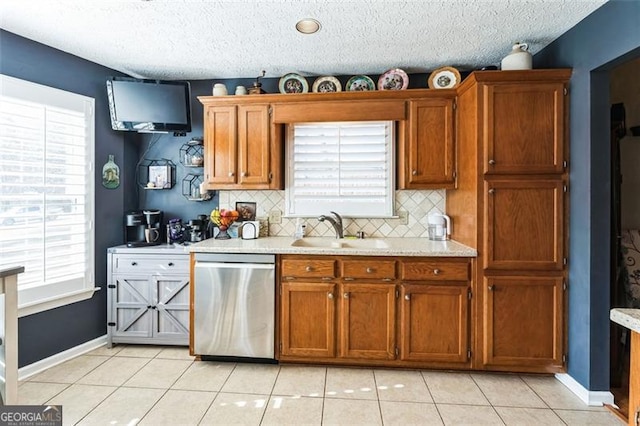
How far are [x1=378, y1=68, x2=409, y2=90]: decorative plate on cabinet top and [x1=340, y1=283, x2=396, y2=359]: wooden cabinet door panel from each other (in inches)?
69.7

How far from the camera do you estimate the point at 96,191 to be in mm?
3033

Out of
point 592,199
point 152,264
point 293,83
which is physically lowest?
point 152,264

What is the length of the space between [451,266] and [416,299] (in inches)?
14.1

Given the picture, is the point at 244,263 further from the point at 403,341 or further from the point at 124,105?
the point at 124,105

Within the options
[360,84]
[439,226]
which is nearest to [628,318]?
[439,226]

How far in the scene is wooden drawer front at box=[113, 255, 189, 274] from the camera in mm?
2971

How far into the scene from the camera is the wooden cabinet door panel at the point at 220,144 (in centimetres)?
304

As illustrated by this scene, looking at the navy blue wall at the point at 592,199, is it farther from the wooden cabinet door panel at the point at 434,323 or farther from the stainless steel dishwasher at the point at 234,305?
the stainless steel dishwasher at the point at 234,305

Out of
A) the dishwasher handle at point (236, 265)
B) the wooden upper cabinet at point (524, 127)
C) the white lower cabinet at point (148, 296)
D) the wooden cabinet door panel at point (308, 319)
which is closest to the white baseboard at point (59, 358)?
the white lower cabinet at point (148, 296)

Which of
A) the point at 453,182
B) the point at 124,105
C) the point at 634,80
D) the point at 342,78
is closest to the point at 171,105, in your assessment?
the point at 124,105

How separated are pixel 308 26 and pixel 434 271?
200cm

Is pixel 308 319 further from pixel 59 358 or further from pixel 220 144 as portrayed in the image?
pixel 59 358

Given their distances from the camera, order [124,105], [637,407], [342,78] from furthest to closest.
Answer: [342,78] < [124,105] < [637,407]

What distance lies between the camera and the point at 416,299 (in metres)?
2.53
